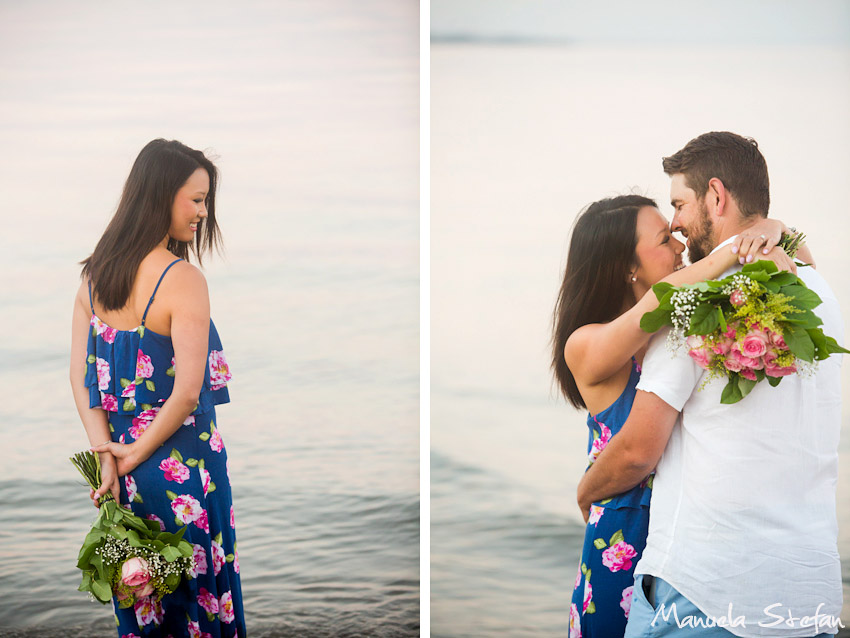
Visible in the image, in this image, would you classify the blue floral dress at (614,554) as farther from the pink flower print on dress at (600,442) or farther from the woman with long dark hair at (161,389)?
the woman with long dark hair at (161,389)

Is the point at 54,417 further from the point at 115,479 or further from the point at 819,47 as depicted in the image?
the point at 819,47

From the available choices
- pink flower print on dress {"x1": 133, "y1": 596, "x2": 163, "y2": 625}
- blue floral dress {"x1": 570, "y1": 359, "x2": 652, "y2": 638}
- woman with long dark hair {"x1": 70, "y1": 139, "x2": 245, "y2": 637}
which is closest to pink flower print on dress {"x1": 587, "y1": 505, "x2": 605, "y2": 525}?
blue floral dress {"x1": 570, "y1": 359, "x2": 652, "y2": 638}

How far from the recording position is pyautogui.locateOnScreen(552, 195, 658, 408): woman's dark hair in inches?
106

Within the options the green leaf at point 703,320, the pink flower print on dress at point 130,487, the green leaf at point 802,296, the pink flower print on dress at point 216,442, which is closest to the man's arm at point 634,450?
the green leaf at point 703,320

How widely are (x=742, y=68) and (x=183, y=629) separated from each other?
113 inches

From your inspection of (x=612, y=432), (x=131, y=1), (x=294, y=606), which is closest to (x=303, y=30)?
(x=131, y=1)

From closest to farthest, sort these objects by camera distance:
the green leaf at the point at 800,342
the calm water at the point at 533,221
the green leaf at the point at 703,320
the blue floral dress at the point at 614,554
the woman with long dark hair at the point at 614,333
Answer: the green leaf at the point at 800,342
the green leaf at the point at 703,320
the woman with long dark hair at the point at 614,333
the blue floral dress at the point at 614,554
the calm water at the point at 533,221

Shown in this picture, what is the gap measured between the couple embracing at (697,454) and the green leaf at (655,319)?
71 mm

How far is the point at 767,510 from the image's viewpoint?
2088 mm

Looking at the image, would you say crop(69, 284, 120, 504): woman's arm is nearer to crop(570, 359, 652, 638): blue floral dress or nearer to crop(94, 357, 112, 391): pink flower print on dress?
crop(94, 357, 112, 391): pink flower print on dress

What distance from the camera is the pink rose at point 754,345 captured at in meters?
2.04

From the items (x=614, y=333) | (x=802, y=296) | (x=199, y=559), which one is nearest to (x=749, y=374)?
(x=802, y=296)

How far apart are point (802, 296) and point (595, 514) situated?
95cm

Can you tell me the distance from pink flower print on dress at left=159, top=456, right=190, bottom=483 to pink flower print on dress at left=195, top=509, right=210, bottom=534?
14 cm
